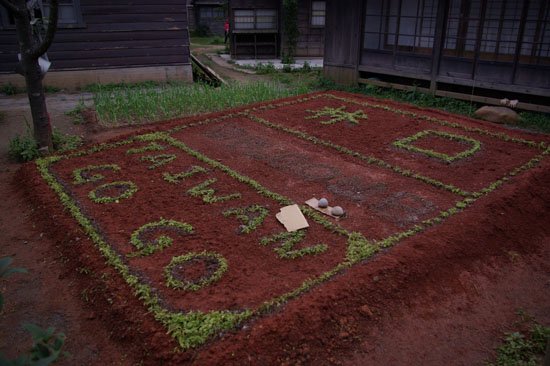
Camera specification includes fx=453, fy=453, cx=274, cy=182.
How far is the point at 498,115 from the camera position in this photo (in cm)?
839

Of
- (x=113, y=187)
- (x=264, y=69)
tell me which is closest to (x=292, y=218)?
(x=113, y=187)

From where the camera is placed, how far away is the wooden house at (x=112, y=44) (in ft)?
36.7

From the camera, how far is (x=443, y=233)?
14.5 feet

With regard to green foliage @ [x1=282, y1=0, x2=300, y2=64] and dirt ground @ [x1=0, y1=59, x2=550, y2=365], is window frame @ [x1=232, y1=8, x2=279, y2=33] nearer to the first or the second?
green foliage @ [x1=282, y1=0, x2=300, y2=64]

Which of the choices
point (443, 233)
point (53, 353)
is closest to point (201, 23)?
point (443, 233)

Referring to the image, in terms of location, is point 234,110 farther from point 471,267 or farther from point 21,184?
point 471,267

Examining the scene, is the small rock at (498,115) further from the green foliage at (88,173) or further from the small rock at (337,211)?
the green foliage at (88,173)

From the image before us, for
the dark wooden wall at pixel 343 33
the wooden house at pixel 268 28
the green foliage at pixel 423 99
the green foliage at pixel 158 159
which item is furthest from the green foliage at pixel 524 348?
the wooden house at pixel 268 28

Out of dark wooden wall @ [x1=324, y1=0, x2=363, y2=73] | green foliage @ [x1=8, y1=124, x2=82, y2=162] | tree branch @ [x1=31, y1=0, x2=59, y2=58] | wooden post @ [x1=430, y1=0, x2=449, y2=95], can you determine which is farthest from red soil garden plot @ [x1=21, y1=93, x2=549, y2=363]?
dark wooden wall @ [x1=324, y1=0, x2=363, y2=73]

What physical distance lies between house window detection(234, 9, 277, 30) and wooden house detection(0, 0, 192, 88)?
5.45m

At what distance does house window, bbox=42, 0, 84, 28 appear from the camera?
1114cm

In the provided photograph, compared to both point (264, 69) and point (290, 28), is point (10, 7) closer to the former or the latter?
point (264, 69)

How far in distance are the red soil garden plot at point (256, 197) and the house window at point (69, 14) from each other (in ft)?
17.9

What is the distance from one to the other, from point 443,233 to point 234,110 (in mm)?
5309
